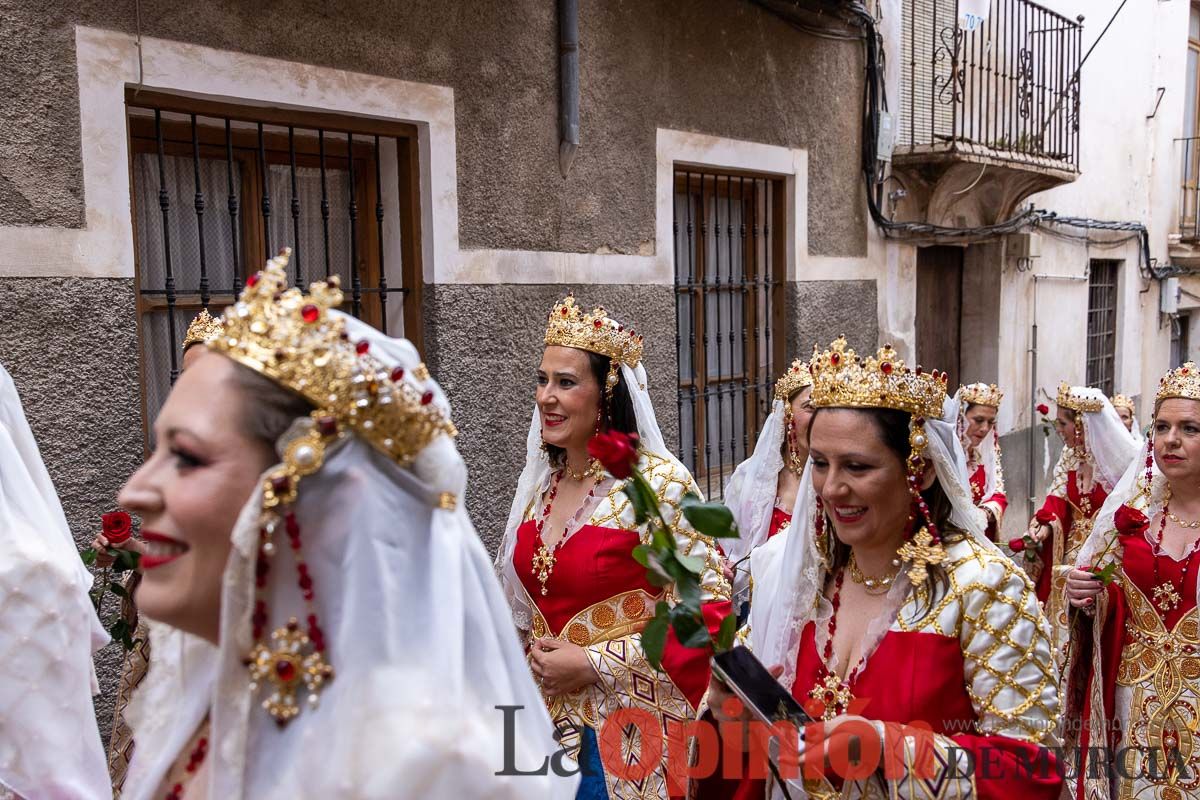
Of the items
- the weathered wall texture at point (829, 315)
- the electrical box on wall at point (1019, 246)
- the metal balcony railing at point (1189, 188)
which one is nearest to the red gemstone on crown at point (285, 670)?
the weathered wall texture at point (829, 315)

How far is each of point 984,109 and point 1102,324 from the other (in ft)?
15.0

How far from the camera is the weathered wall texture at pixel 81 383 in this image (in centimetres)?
371

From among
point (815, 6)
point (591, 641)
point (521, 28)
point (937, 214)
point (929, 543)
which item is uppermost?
point (815, 6)

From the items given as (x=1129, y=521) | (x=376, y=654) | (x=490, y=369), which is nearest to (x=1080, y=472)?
(x=1129, y=521)

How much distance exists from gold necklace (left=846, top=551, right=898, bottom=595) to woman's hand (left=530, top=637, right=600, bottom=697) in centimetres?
99

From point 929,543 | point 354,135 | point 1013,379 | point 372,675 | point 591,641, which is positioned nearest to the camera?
point 372,675

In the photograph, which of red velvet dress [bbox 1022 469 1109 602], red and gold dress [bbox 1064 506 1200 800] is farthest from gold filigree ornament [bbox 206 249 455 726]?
red velvet dress [bbox 1022 469 1109 602]

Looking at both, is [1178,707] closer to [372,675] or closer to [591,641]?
[591,641]

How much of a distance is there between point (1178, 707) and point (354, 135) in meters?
4.31

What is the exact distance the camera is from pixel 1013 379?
10656 millimetres

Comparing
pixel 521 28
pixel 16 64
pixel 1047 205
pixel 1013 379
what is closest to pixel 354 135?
pixel 521 28

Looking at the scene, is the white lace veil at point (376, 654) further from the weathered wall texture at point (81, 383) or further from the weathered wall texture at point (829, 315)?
the weathered wall texture at point (829, 315)

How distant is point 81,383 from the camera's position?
3.87 metres

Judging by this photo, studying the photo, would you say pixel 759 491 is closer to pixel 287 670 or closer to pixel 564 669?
pixel 564 669
